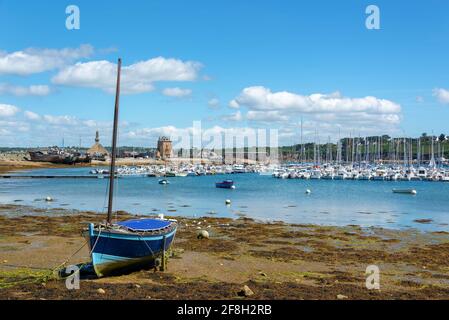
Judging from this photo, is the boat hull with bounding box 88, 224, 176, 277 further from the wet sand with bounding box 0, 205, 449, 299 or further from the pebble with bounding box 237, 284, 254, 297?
the pebble with bounding box 237, 284, 254, 297

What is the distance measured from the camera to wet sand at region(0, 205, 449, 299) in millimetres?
17734

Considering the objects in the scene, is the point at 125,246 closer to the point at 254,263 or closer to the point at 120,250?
the point at 120,250

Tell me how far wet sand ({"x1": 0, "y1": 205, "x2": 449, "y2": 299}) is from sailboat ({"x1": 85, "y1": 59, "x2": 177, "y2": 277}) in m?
0.46

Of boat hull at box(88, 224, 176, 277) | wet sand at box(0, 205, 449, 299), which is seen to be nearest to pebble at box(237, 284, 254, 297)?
wet sand at box(0, 205, 449, 299)

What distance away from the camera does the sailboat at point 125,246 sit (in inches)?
755

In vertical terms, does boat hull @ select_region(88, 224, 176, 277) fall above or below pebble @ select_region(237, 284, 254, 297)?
above

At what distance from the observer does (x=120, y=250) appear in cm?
1952

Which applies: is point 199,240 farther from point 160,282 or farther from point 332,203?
Answer: point 332,203

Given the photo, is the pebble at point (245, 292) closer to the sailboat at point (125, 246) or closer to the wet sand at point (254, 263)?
the wet sand at point (254, 263)

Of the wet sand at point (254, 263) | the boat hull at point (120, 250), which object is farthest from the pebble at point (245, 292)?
the boat hull at point (120, 250)

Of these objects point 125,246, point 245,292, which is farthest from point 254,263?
point 125,246

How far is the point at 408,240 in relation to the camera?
1337 inches

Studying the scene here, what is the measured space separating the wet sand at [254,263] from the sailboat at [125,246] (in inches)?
18.2

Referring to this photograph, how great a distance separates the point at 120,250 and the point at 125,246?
247 mm
